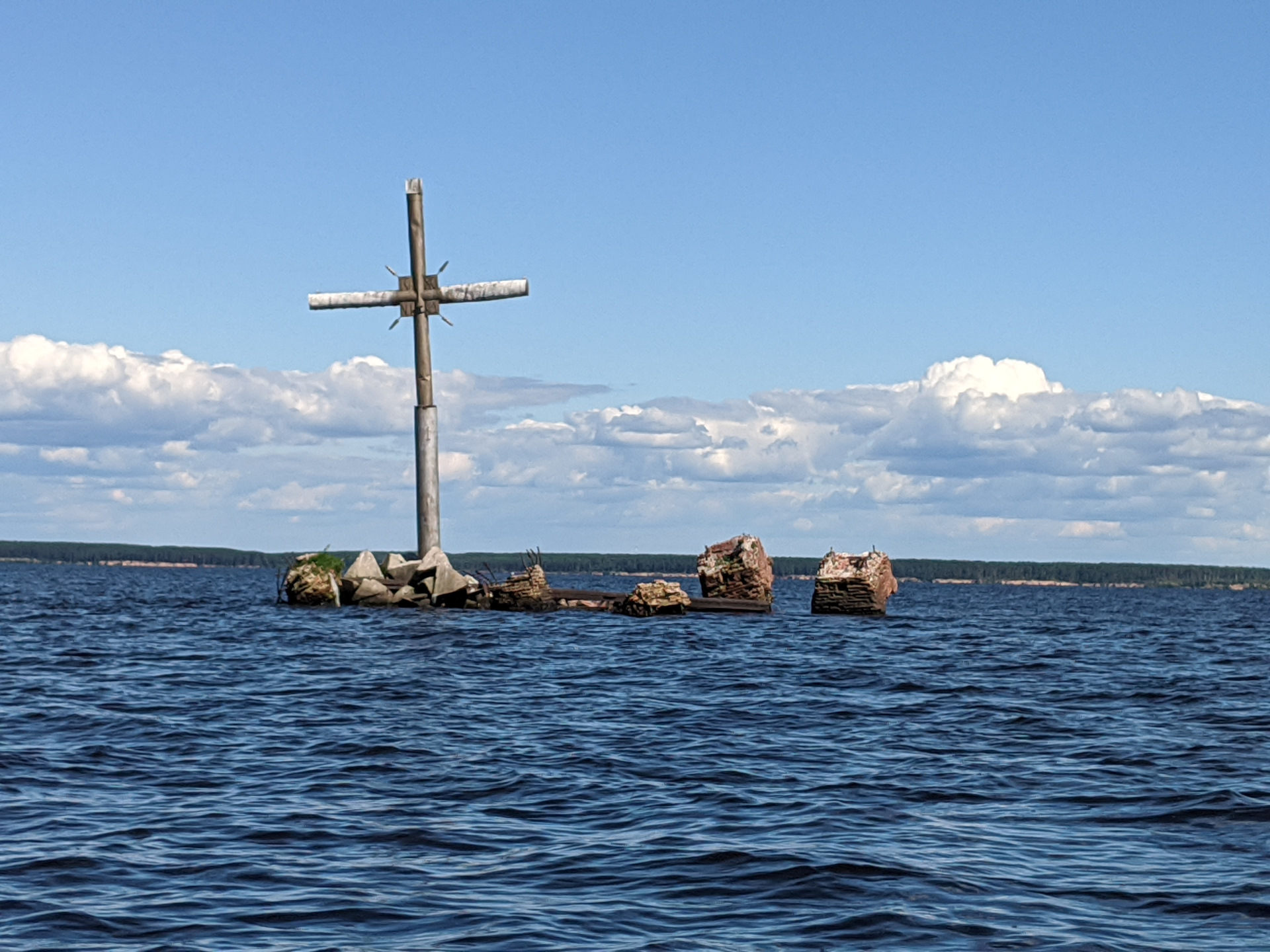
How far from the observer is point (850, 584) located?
150ft

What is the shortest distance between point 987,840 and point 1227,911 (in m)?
2.15

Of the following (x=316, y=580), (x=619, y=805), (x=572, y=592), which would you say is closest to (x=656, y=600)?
(x=572, y=592)

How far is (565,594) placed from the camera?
1705 inches

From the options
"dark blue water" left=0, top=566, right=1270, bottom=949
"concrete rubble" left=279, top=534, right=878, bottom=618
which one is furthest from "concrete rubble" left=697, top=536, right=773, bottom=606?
"dark blue water" left=0, top=566, right=1270, bottom=949

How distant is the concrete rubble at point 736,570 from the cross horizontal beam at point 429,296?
543 inches

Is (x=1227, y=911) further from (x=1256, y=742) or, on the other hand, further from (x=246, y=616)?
(x=246, y=616)

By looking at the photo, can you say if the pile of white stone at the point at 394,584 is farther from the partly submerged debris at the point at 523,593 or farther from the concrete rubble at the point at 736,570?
the concrete rubble at the point at 736,570

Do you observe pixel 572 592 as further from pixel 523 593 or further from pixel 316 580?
pixel 316 580

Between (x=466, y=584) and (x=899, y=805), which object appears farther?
(x=466, y=584)

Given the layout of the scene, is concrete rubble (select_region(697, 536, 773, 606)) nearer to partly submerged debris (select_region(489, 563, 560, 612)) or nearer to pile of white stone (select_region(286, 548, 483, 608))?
partly submerged debris (select_region(489, 563, 560, 612))

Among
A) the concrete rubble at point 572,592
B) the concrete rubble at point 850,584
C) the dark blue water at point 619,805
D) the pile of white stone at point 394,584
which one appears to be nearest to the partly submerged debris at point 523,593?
the concrete rubble at point 572,592

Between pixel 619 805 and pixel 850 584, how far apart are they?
115ft

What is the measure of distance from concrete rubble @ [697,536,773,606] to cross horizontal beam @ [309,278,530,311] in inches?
543

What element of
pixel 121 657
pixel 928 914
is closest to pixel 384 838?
pixel 928 914
